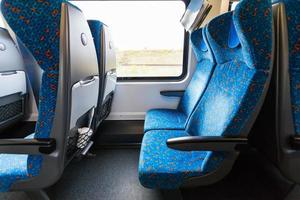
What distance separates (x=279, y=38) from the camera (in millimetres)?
892

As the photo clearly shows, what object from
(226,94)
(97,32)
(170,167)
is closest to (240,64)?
(226,94)

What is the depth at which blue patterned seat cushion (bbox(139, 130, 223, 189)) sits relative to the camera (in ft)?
3.39

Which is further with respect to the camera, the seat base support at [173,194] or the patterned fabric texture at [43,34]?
the seat base support at [173,194]

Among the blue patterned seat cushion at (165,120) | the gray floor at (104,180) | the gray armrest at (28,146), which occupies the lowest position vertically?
the gray floor at (104,180)

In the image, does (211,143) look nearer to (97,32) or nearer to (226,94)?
(226,94)

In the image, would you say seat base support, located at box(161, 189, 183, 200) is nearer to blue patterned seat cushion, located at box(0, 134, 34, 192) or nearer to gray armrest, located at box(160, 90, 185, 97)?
blue patterned seat cushion, located at box(0, 134, 34, 192)

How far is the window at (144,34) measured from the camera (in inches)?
86.4

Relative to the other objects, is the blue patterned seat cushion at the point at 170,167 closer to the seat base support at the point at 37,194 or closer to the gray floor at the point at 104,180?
the gray floor at the point at 104,180

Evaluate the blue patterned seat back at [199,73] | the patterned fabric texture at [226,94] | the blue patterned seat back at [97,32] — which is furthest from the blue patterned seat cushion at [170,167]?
the blue patterned seat back at [97,32]

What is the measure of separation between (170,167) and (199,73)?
1.15 m

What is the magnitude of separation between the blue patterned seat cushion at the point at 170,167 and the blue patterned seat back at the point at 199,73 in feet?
1.72

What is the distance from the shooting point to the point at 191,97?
77.9 inches

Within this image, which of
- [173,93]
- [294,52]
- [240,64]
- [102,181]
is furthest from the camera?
[173,93]

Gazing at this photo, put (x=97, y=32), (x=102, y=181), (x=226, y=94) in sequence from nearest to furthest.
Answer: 1. (x=226, y=94)
2. (x=97, y=32)
3. (x=102, y=181)
